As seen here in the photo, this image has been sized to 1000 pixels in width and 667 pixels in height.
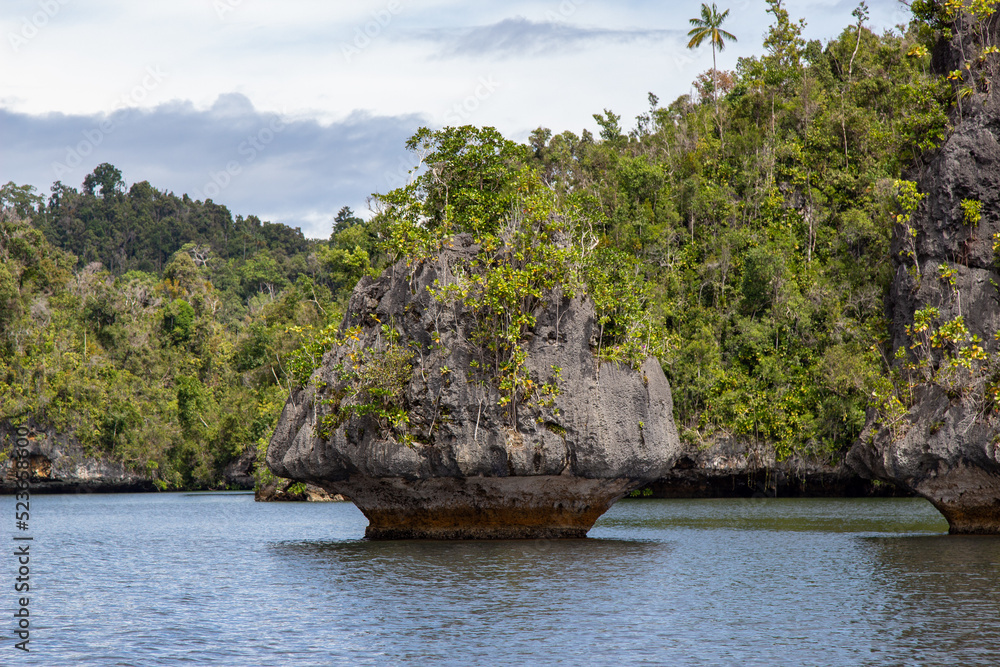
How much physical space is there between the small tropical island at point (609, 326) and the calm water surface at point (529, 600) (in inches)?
101

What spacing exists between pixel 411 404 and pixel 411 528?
400cm

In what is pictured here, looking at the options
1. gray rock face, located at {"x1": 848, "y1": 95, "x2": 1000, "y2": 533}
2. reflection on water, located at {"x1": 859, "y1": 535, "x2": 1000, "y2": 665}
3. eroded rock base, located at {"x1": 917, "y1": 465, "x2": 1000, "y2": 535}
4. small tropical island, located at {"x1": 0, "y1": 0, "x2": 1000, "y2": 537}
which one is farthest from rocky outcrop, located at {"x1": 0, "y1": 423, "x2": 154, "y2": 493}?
reflection on water, located at {"x1": 859, "y1": 535, "x2": 1000, "y2": 665}

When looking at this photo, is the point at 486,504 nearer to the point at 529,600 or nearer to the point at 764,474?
the point at 529,600

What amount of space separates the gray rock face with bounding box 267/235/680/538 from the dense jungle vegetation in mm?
1304

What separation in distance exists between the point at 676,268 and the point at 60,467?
4576cm

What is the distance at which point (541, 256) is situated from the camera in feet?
81.5

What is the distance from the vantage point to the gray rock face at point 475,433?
78.7ft

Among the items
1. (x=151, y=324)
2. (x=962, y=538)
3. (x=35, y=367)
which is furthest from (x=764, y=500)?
(x=151, y=324)

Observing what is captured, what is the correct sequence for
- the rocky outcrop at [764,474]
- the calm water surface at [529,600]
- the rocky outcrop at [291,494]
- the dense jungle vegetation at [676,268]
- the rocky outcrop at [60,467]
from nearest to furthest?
the calm water surface at [529,600] < the dense jungle vegetation at [676,268] < the rocky outcrop at [764,474] < the rocky outcrop at [291,494] < the rocky outcrop at [60,467]

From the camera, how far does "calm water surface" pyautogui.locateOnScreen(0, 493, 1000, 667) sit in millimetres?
13320

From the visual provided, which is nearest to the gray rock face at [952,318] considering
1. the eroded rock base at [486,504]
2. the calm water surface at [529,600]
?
the calm water surface at [529,600]

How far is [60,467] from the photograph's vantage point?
6856cm

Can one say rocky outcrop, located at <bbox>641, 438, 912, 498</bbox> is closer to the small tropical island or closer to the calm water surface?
the small tropical island

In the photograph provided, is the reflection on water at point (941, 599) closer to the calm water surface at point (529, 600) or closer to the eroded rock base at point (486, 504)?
the calm water surface at point (529, 600)
